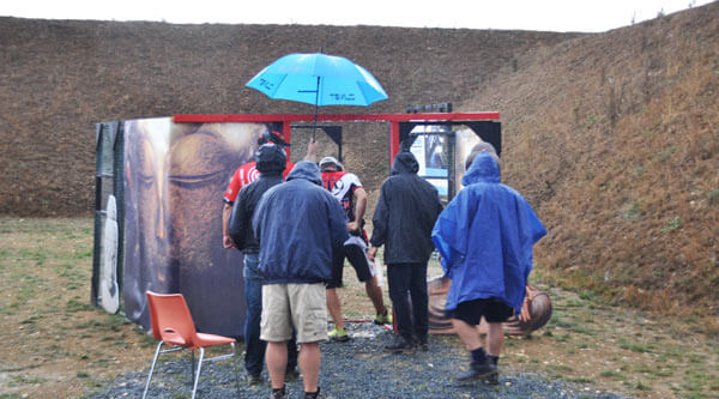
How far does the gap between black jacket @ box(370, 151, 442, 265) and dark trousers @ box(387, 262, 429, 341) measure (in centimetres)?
12

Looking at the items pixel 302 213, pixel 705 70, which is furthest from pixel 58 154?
pixel 302 213

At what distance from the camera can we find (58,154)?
26906 mm

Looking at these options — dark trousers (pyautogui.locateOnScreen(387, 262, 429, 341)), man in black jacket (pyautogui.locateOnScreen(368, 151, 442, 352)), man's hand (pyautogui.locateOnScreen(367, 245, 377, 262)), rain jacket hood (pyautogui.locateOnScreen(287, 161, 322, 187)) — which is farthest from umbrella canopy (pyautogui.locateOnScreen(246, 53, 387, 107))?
rain jacket hood (pyautogui.locateOnScreen(287, 161, 322, 187))

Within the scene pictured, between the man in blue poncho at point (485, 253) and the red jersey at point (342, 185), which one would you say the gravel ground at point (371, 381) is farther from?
the red jersey at point (342, 185)

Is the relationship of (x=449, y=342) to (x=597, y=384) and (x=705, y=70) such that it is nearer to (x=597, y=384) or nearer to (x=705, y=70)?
(x=597, y=384)

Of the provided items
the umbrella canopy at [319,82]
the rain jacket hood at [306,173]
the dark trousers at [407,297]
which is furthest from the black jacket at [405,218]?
the rain jacket hood at [306,173]

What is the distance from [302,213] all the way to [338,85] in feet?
8.52

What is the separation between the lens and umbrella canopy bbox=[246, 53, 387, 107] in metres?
7.45

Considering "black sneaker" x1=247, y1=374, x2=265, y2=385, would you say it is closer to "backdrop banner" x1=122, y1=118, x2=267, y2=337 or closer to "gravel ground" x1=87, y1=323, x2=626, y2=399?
"gravel ground" x1=87, y1=323, x2=626, y2=399

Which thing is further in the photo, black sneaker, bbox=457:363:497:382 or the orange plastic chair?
black sneaker, bbox=457:363:497:382

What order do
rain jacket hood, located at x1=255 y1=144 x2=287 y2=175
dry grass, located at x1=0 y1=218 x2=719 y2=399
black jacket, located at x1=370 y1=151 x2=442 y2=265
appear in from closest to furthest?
rain jacket hood, located at x1=255 y1=144 x2=287 y2=175, dry grass, located at x1=0 y1=218 x2=719 y2=399, black jacket, located at x1=370 y1=151 x2=442 y2=265

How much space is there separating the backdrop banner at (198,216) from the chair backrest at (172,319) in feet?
6.72

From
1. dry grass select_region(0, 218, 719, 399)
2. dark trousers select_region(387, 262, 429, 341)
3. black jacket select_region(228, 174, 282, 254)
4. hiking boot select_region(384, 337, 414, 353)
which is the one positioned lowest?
dry grass select_region(0, 218, 719, 399)

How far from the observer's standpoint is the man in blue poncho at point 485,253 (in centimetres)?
598
